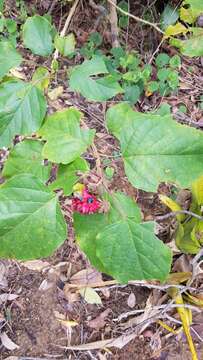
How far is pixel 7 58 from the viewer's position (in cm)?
85

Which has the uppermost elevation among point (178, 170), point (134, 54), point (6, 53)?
point (6, 53)

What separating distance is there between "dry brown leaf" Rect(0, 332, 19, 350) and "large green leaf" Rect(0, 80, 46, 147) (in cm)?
110

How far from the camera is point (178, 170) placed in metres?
0.69

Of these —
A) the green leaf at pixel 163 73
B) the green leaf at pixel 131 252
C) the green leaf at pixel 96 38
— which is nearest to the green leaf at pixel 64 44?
the green leaf at pixel 131 252

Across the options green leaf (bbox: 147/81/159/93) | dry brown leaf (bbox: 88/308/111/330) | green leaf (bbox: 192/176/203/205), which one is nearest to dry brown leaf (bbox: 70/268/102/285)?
dry brown leaf (bbox: 88/308/111/330)

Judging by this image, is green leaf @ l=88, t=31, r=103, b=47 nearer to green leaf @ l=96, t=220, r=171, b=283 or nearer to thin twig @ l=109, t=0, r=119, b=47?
thin twig @ l=109, t=0, r=119, b=47

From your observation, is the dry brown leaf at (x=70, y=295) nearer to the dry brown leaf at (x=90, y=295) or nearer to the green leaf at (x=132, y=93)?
the dry brown leaf at (x=90, y=295)

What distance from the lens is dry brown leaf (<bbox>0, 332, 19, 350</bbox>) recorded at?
5.49 feet

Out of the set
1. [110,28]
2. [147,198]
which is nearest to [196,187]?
[147,198]

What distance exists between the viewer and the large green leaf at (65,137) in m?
0.73

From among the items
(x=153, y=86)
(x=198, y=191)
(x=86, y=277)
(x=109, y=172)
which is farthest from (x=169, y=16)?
(x=86, y=277)

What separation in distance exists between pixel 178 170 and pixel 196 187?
36.8 inches

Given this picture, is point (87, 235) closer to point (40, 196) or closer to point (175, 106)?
point (40, 196)

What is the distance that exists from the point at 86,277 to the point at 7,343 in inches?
15.1
